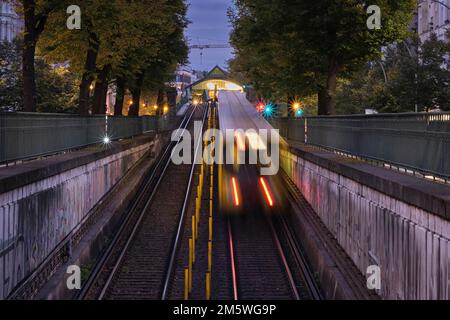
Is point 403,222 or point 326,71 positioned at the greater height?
point 326,71

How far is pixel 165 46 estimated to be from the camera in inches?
2227

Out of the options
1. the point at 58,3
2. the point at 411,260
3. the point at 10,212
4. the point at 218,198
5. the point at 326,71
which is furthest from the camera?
the point at 326,71

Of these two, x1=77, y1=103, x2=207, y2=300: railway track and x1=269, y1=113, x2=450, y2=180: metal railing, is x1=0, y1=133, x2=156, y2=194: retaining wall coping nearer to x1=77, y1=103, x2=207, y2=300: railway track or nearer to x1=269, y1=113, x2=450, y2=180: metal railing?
x1=77, y1=103, x2=207, y2=300: railway track

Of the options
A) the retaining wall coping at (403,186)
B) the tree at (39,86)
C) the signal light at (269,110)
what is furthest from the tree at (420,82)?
the tree at (39,86)

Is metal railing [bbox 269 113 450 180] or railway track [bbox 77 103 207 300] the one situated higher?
metal railing [bbox 269 113 450 180]

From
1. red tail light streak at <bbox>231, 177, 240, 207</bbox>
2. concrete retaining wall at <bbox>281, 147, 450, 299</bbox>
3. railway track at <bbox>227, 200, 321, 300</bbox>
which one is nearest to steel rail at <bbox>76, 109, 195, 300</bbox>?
railway track at <bbox>227, 200, 321, 300</bbox>

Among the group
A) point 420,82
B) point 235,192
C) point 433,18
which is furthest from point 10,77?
point 433,18

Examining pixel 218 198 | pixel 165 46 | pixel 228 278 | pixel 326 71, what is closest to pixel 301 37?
pixel 326 71

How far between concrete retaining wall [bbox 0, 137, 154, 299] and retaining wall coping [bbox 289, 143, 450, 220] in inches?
313

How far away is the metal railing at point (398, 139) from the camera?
13.2 metres

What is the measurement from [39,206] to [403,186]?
29.4 ft

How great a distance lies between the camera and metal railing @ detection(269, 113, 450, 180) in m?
13.2

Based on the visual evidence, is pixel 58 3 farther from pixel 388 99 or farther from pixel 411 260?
pixel 388 99

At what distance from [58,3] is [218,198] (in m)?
12.5
